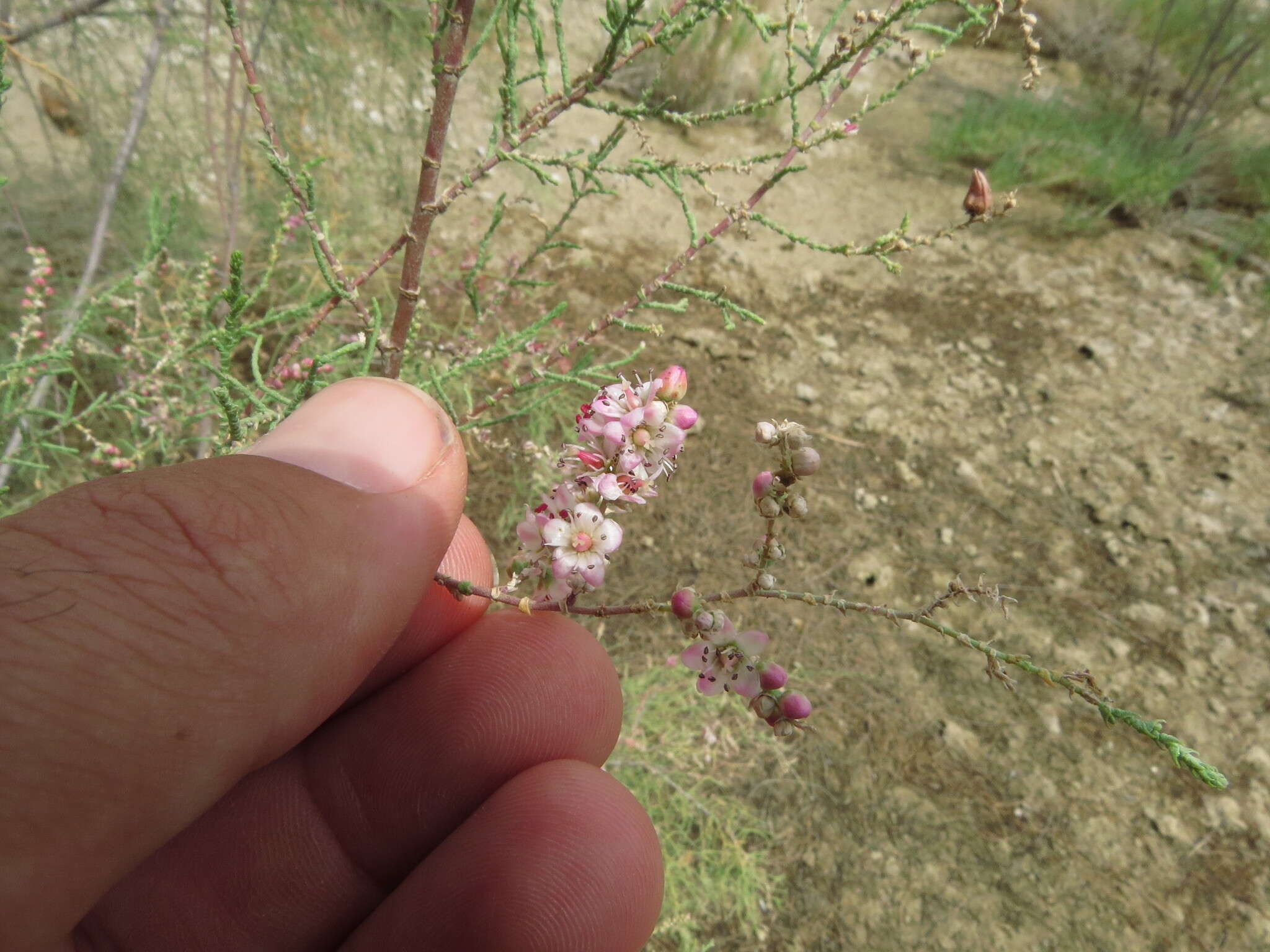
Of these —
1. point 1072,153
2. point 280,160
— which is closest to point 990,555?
point 280,160

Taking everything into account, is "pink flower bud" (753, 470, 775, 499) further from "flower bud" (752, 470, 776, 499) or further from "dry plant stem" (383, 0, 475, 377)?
"dry plant stem" (383, 0, 475, 377)

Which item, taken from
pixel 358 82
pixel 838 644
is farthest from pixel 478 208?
pixel 838 644

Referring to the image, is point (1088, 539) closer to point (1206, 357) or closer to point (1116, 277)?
point (1206, 357)

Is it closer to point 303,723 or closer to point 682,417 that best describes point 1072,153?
point 682,417

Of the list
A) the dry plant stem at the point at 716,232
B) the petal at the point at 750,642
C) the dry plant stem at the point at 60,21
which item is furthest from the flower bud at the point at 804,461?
the dry plant stem at the point at 60,21

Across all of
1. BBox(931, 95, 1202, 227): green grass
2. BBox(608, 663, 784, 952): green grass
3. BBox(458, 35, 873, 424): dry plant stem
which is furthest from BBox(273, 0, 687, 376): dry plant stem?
BBox(931, 95, 1202, 227): green grass
